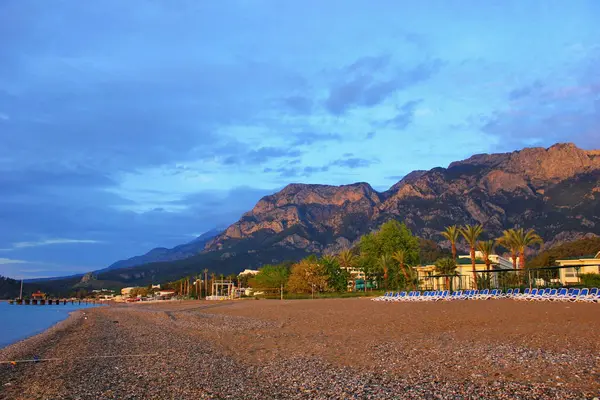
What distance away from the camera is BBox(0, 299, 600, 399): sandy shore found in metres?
9.73

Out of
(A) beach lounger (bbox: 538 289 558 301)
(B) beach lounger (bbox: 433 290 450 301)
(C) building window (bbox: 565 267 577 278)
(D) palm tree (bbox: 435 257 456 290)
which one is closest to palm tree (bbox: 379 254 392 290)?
(D) palm tree (bbox: 435 257 456 290)

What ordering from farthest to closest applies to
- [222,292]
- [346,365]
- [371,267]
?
[222,292]
[371,267]
[346,365]

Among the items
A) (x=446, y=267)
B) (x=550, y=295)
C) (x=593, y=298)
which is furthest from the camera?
(x=446, y=267)

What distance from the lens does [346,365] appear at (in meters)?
12.9

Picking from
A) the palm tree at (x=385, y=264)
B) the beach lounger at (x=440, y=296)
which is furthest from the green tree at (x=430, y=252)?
the beach lounger at (x=440, y=296)

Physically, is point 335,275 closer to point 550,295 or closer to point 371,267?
point 371,267

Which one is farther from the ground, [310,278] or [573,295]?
[310,278]

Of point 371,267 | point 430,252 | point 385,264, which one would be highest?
point 430,252

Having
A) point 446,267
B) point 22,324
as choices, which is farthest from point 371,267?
point 22,324

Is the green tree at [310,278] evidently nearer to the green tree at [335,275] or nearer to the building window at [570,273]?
the green tree at [335,275]

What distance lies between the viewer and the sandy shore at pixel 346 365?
31.9 ft

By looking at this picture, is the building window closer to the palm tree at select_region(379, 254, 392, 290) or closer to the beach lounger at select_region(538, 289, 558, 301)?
the palm tree at select_region(379, 254, 392, 290)

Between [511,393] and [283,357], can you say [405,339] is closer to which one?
[283,357]

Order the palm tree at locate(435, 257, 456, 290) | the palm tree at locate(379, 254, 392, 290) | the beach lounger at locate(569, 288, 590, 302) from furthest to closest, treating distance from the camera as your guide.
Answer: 1. the palm tree at locate(379, 254, 392, 290)
2. the palm tree at locate(435, 257, 456, 290)
3. the beach lounger at locate(569, 288, 590, 302)
